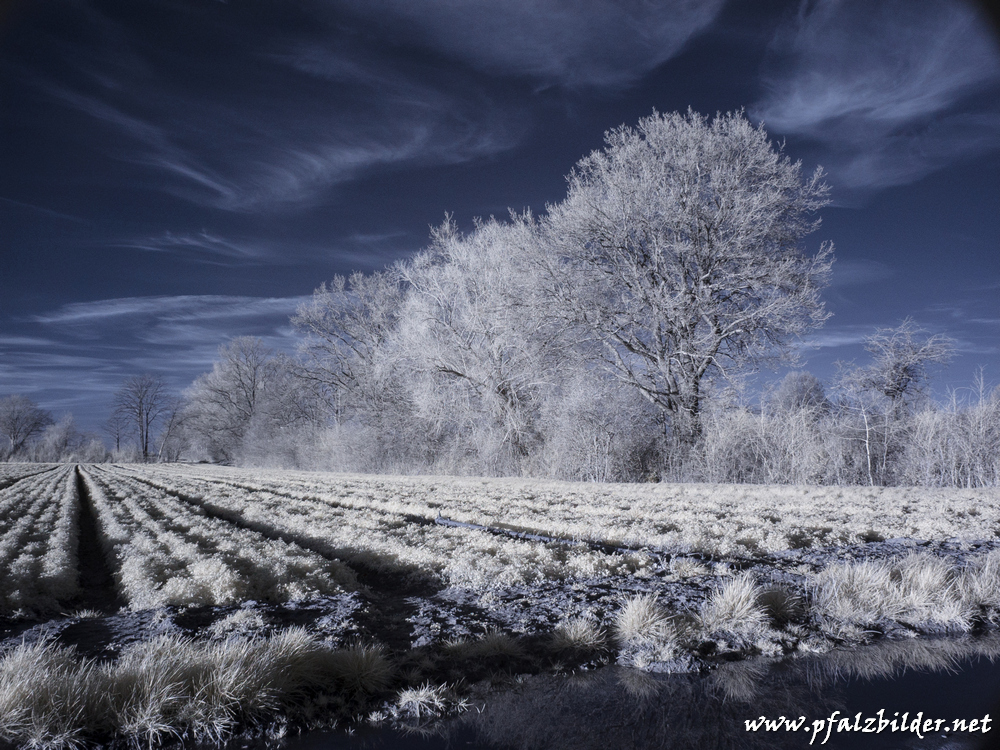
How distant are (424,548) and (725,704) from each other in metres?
3.84

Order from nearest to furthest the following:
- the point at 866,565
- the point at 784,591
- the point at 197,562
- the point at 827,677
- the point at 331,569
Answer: the point at 827,677 < the point at 784,591 < the point at 866,565 < the point at 331,569 < the point at 197,562

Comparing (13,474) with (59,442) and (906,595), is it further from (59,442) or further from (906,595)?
(59,442)

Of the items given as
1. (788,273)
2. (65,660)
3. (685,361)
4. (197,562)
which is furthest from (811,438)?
(65,660)

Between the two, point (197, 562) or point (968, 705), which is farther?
point (197, 562)

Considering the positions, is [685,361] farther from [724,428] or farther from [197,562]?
[197,562]

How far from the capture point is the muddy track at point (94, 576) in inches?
190

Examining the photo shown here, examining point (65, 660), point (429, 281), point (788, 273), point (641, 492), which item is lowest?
point (641, 492)

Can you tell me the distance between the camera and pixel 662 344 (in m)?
16.0

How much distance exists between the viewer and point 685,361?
15609mm

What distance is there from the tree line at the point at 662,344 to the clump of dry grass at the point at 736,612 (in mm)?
11150

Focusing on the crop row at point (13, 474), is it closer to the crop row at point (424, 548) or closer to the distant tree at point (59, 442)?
the crop row at point (424, 548)

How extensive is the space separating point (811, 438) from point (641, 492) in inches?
209

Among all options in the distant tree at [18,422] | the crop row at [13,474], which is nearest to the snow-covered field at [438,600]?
the crop row at [13,474]

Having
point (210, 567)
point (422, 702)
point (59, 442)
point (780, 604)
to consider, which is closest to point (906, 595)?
point (780, 604)
